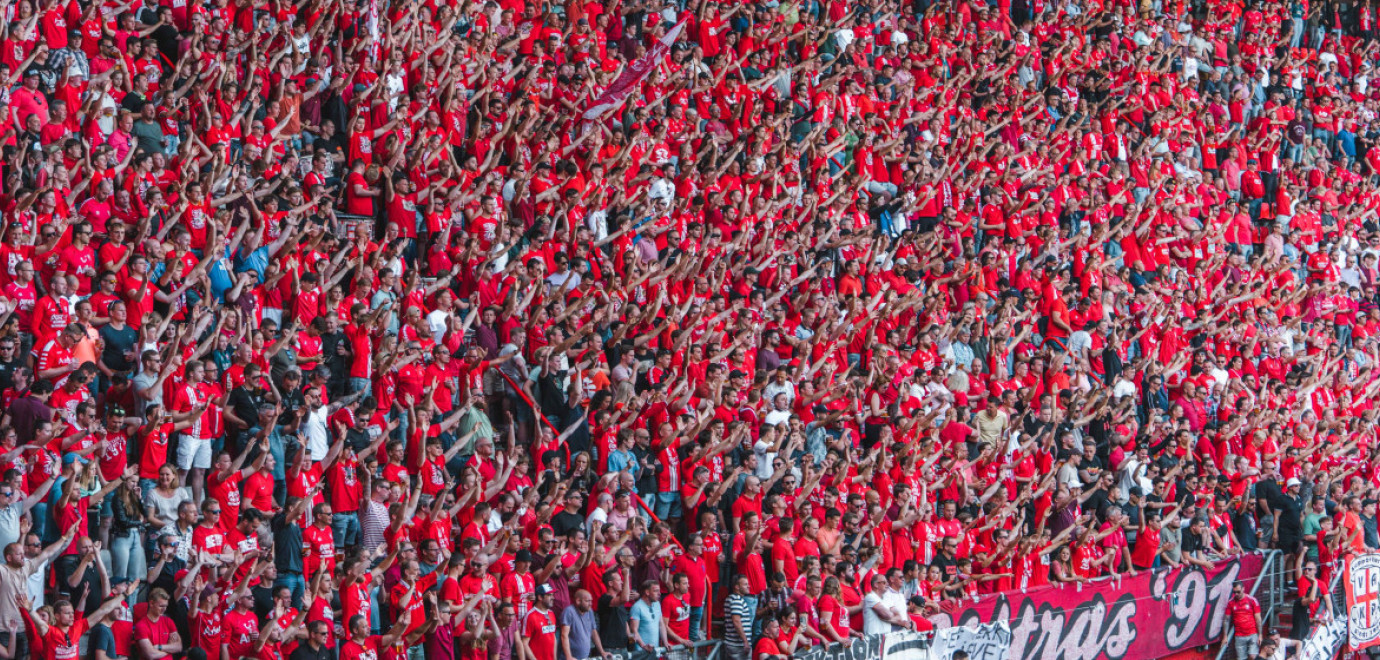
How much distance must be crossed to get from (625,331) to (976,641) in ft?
15.1

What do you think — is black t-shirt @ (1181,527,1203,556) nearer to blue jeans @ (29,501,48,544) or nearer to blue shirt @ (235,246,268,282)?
blue shirt @ (235,246,268,282)

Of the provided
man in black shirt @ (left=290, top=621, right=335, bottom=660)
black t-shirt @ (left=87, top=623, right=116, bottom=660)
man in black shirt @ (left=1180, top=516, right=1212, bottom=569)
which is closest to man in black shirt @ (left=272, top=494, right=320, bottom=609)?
man in black shirt @ (left=290, top=621, right=335, bottom=660)

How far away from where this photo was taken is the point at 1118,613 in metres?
Answer: 15.9

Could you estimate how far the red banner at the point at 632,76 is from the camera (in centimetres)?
1906

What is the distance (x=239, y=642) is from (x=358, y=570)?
40.1 inches

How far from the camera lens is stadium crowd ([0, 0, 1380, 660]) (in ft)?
42.8

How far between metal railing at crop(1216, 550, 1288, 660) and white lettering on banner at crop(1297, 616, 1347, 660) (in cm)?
57

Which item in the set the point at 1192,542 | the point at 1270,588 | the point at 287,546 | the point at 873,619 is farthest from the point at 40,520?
the point at 1270,588

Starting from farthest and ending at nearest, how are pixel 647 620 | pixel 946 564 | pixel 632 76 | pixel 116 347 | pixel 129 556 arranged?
pixel 632 76, pixel 946 564, pixel 647 620, pixel 116 347, pixel 129 556

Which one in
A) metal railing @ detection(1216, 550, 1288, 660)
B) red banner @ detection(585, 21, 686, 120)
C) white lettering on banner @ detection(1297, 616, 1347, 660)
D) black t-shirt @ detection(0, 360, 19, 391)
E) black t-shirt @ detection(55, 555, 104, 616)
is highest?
red banner @ detection(585, 21, 686, 120)

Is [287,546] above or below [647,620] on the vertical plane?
above

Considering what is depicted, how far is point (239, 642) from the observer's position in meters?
12.1

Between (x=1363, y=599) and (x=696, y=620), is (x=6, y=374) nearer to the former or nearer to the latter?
(x=696, y=620)

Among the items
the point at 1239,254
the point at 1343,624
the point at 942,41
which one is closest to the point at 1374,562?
the point at 1343,624
